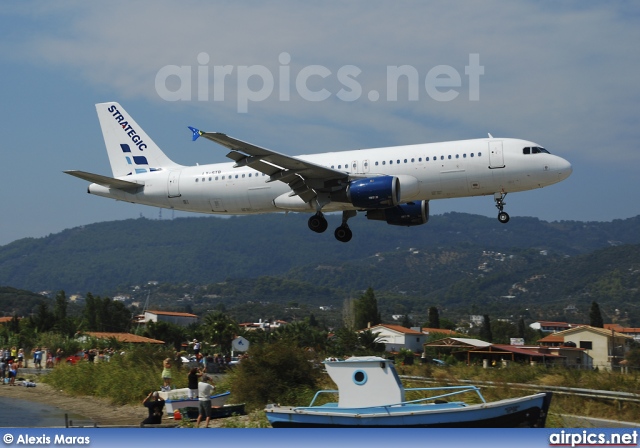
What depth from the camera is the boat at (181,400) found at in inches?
1001

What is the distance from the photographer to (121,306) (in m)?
114

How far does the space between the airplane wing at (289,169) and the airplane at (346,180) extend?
4cm

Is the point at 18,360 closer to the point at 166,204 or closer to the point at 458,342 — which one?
the point at 166,204

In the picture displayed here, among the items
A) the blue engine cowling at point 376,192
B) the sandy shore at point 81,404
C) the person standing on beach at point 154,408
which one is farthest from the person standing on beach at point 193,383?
the blue engine cowling at point 376,192

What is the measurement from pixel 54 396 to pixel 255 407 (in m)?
13.2

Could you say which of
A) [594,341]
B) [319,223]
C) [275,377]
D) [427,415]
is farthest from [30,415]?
[594,341]

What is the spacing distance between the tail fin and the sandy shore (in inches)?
495

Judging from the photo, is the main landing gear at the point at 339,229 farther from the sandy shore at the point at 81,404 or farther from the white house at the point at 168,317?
the white house at the point at 168,317

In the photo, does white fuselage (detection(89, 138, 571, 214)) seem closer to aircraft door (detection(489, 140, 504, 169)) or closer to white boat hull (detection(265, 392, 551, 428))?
aircraft door (detection(489, 140, 504, 169))

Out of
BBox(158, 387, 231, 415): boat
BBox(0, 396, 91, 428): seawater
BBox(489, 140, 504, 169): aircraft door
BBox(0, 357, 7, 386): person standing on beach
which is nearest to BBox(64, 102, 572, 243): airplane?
BBox(489, 140, 504, 169): aircraft door

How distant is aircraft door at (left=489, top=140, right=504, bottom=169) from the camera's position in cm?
3609

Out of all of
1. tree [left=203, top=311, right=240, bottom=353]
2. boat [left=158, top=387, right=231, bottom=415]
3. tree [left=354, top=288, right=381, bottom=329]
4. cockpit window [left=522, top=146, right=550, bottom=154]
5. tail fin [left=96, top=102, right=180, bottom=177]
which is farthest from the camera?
tree [left=354, top=288, right=381, bottom=329]

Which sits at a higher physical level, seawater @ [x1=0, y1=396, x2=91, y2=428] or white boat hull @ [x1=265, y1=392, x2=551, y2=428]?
white boat hull @ [x1=265, y1=392, x2=551, y2=428]

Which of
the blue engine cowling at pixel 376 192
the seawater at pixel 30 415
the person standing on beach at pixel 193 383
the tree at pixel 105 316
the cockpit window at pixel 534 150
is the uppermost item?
the cockpit window at pixel 534 150
